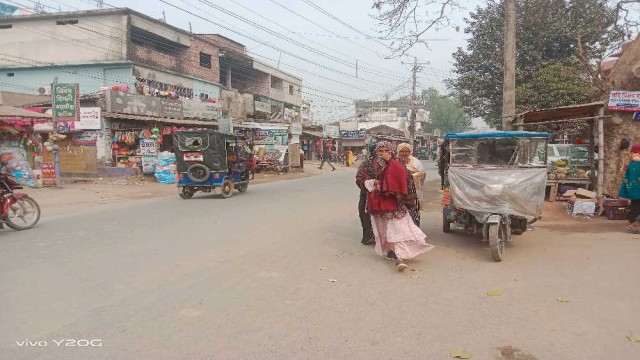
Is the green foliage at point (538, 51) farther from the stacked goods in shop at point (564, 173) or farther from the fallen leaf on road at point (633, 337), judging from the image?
the fallen leaf on road at point (633, 337)

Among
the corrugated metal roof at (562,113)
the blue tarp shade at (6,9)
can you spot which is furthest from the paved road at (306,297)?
the blue tarp shade at (6,9)

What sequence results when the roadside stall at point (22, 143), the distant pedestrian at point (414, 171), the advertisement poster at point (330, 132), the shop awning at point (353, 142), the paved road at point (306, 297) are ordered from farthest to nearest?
the shop awning at point (353, 142)
the advertisement poster at point (330, 132)
the roadside stall at point (22, 143)
the distant pedestrian at point (414, 171)
the paved road at point (306, 297)

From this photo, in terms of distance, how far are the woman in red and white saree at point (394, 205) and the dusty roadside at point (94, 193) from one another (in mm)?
9383

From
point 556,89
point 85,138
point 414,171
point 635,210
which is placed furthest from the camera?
point 85,138

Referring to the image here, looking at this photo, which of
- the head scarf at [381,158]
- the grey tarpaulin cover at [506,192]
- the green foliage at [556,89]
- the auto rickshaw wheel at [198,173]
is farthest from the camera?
the green foliage at [556,89]

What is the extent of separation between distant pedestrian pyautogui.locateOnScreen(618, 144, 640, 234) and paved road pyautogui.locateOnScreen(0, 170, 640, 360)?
49cm

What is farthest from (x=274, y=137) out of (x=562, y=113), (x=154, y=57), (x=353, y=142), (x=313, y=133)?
(x=353, y=142)

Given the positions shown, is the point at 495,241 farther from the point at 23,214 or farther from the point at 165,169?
the point at 165,169

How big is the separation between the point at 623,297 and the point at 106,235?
781cm

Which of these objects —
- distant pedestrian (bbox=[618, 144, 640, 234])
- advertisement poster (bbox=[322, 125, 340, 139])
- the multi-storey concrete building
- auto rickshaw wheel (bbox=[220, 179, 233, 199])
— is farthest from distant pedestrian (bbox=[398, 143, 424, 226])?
advertisement poster (bbox=[322, 125, 340, 139])

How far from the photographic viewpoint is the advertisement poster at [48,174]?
1920 centimetres

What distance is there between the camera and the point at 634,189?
8406 millimetres

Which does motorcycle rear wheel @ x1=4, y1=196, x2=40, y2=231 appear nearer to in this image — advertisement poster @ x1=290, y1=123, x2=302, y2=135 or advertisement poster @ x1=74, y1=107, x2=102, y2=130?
advertisement poster @ x1=74, y1=107, x2=102, y2=130

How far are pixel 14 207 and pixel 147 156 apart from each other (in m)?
13.8
